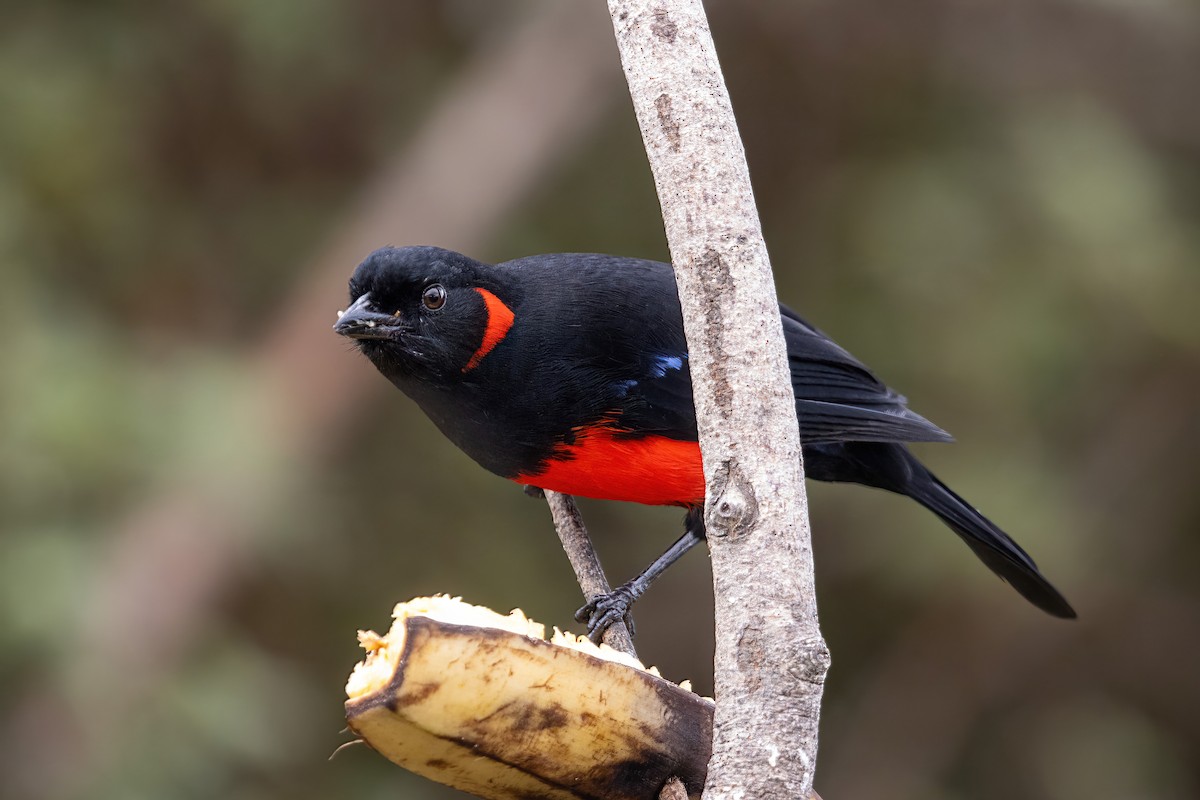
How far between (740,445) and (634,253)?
15.8 feet

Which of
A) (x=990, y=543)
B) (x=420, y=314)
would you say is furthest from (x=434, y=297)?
(x=990, y=543)

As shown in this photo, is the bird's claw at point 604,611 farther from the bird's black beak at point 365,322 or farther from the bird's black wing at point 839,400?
the bird's black beak at point 365,322

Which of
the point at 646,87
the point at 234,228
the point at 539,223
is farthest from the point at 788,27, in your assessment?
the point at 646,87

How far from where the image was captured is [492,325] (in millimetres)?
3203

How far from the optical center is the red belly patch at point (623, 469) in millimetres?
3213

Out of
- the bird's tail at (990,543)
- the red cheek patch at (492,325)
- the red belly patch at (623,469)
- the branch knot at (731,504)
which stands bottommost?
the bird's tail at (990,543)

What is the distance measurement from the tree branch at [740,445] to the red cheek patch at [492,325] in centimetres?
115

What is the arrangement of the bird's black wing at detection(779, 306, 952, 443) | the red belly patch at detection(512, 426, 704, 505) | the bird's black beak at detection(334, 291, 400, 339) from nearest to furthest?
the bird's black beak at detection(334, 291, 400, 339), the red belly patch at detection(512, 426, 704, 505), the bird's black wing at detection(779, 306, 952, 443)

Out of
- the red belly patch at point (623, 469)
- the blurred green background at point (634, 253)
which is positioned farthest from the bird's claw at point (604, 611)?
the blurred green background at point (634, 253)

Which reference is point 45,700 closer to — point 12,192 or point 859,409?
point 12,192

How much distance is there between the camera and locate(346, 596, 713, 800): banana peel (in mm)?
1992

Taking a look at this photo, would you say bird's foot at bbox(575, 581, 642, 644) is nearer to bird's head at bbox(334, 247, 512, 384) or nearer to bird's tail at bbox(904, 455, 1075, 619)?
bird's head at bbox(334, 247, 512, 384)

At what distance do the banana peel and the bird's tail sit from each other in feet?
5.81

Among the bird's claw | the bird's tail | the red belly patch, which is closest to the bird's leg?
the bird's claw
